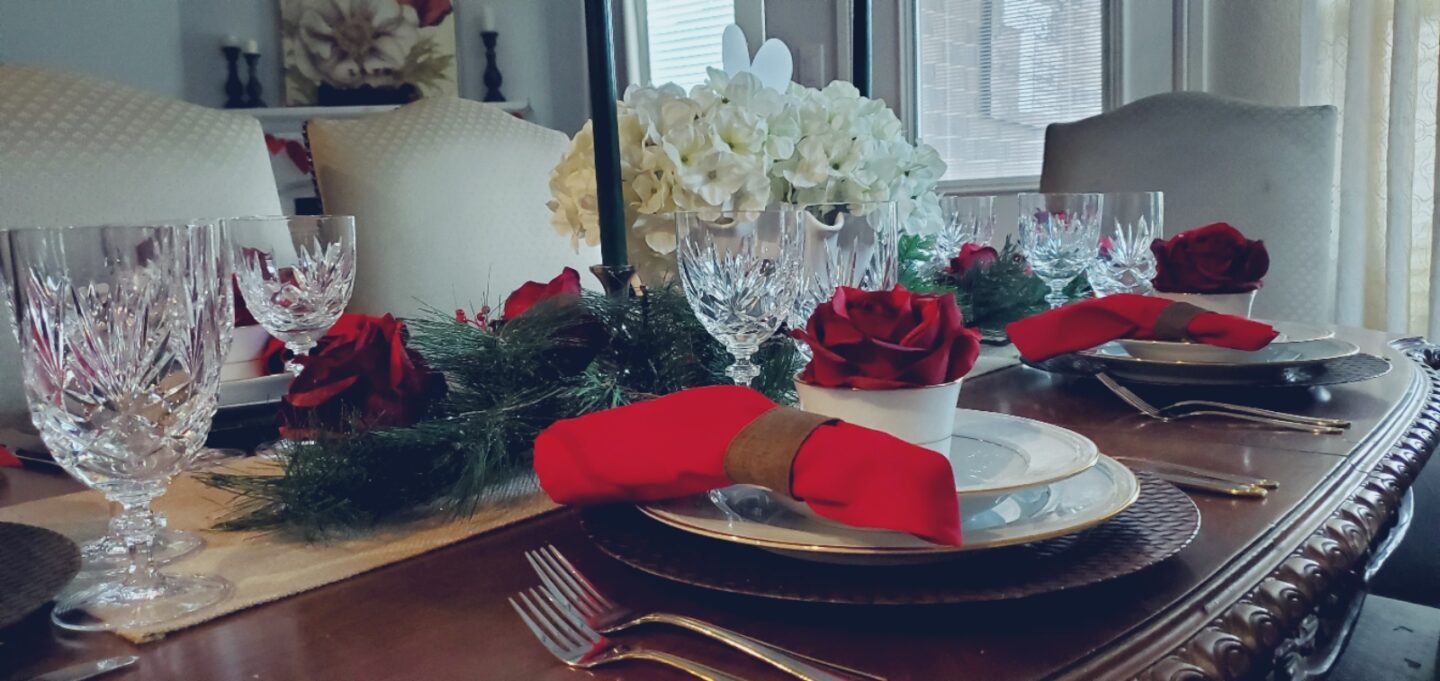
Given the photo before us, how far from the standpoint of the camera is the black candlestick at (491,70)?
4.37 m

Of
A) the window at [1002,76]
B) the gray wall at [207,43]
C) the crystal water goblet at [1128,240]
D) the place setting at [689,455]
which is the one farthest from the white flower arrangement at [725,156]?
the gray wall at [207,43]

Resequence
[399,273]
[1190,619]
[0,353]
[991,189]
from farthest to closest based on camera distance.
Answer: [991,189]
[399,273]
[0,353]
[1190,619]

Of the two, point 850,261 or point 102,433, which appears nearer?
point 102,433

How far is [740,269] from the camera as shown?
2.29 feet

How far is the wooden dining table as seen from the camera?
0.40 meters

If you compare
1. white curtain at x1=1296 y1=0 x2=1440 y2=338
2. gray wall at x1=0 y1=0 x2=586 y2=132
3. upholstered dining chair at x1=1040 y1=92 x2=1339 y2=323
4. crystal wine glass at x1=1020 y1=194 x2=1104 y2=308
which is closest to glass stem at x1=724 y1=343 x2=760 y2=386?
crystal wine glass at x1=1020 y1=194 x2=1104 y2=308

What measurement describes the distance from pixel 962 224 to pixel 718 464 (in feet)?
3.52

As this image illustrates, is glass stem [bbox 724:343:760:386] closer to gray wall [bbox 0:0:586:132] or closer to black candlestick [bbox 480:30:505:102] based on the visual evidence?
gray wall [bbox 0:0:586:132]

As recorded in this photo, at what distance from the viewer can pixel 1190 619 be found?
43 cm

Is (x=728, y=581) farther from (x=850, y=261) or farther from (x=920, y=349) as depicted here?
(x=850, y=261)

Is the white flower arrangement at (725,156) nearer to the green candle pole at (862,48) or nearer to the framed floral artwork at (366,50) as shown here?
the green candle pole at (862,48)

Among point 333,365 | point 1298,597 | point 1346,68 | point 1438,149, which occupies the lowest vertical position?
point 1298,597

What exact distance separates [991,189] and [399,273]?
1989 millimetres

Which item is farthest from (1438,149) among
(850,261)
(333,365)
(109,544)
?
(109,544)
